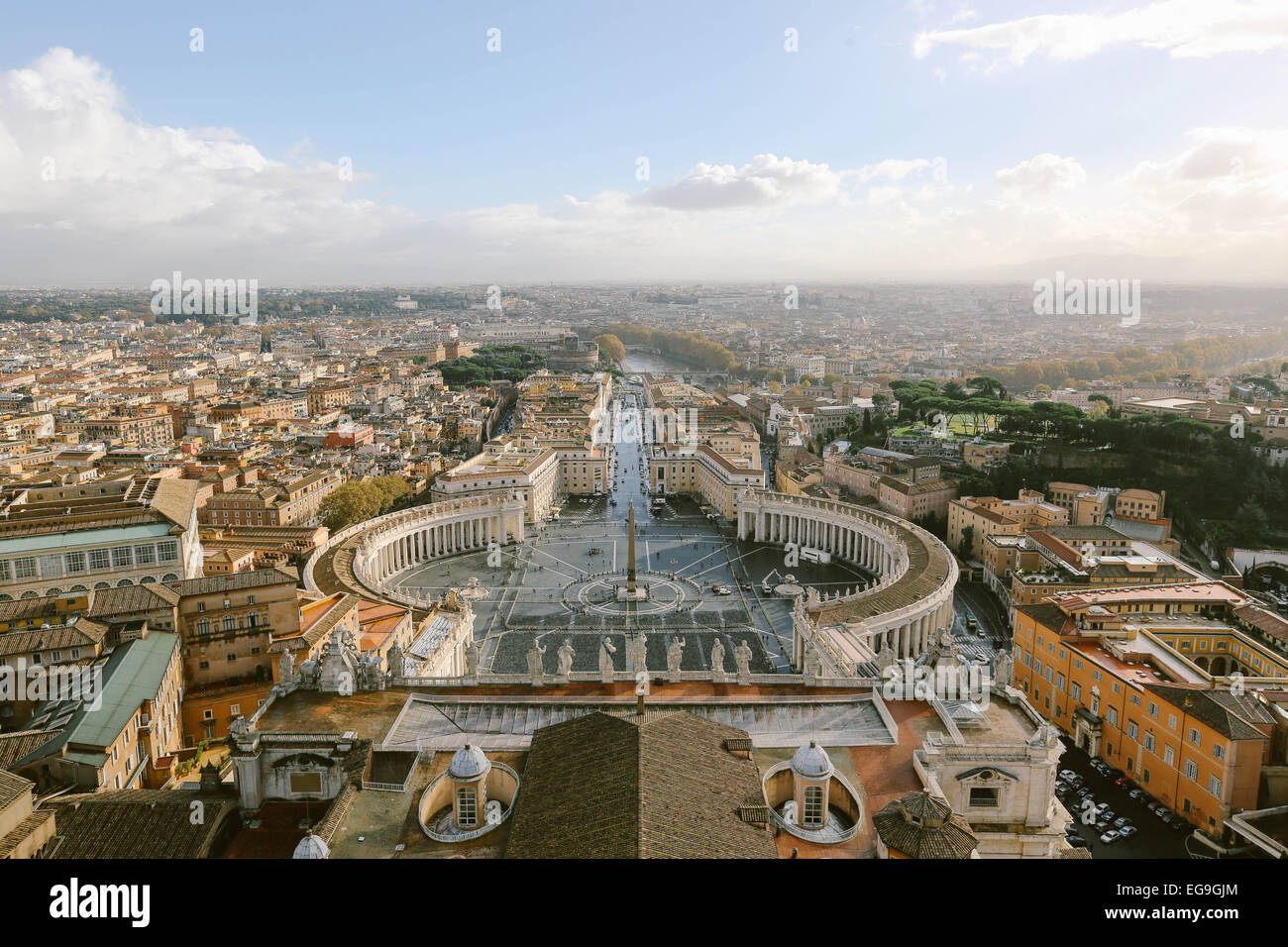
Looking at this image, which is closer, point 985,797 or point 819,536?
point 985,797

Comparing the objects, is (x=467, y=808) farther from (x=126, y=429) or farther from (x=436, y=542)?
(x=126, y=429)

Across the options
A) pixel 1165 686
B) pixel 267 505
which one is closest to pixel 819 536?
pixel 1165 686

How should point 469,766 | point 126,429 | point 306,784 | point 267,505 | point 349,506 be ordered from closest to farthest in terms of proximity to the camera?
point 469,766 < point 306,784 < point 267,505 < point 349,506 < point 126,429

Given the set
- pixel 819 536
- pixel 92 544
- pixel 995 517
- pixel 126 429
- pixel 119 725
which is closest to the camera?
pixel 119 725

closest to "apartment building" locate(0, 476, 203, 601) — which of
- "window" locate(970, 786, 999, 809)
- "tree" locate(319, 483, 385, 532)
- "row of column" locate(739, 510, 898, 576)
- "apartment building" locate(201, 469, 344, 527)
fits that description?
"apartment building" locate(201, 469, 344, 527)

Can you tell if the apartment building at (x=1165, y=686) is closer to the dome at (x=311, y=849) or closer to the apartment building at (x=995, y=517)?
the apartment building at (x=995, y=517)

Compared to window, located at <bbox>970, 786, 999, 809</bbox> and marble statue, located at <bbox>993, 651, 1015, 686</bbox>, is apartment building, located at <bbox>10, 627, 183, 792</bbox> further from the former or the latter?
marble statue, located at <bbox>993, 651, 1015, 686</bbox>
